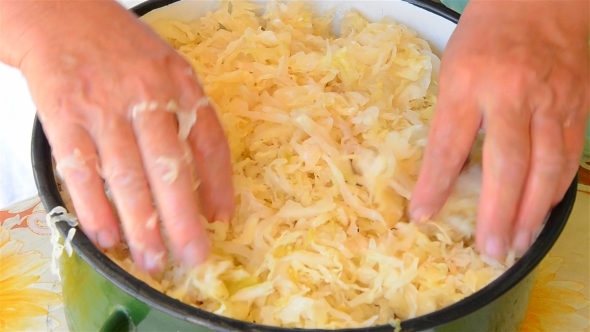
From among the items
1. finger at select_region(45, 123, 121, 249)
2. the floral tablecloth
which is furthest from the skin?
the floral tablecloth

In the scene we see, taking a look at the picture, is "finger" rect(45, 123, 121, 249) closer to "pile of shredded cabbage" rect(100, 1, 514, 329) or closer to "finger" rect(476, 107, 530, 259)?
"pile of shredded cabbage" rect(100, 1, 514, 329)

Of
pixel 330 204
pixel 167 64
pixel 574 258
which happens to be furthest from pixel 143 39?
pixel 574 258

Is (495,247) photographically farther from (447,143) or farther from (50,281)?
(50,281)

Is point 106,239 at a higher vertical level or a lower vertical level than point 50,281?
higher

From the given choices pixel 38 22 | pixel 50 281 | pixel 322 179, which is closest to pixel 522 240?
pixel 322 179

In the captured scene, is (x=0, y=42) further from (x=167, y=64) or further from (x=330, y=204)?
(x=330, y=204)

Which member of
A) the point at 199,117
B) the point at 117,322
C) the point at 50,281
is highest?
the point at 199,117

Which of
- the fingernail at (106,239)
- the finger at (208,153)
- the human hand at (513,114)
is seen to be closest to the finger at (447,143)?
the human hand at (513,114)

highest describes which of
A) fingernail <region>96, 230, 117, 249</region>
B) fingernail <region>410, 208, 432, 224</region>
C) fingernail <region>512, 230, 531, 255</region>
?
fingernail <region>512, 230, 531, 255</region>
